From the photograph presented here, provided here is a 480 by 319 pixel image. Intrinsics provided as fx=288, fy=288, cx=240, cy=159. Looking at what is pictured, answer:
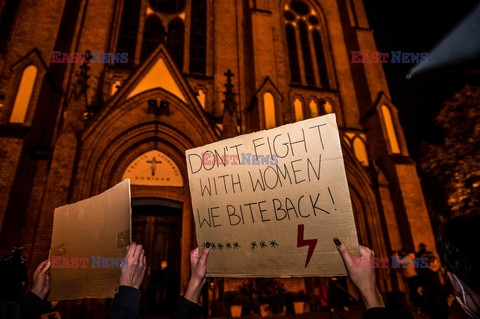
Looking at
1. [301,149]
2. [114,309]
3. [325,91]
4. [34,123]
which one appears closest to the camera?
[114,309]

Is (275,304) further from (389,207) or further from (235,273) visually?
(235,273)

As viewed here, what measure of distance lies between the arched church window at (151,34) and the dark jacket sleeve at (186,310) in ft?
38.8

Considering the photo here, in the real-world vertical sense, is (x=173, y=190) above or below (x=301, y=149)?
above

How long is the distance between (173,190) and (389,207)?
25.0ft

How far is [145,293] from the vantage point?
9.48m

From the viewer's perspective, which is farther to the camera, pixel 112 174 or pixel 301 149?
pixel 112 174

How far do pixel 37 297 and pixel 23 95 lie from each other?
28.0 feet

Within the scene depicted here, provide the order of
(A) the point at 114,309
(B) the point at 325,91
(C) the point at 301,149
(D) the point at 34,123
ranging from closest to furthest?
(A) the point at 114,309 → (C) the point at 301,149 → (D) the point at 34,123 → (B) the point at 325,91

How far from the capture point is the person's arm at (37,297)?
2.08 meters

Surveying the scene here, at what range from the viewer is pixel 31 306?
210 centimetres

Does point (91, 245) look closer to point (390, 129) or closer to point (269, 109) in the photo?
point (269, 109)

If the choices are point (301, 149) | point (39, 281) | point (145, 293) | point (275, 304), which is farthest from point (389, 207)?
point (39, 281)

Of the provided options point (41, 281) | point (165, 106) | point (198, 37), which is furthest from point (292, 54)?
point (41, 281)

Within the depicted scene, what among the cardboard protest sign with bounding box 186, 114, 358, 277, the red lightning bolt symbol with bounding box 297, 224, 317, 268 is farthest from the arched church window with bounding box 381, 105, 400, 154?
the red lightning bolt symbol with bounding box 297, 224, 317, 268
